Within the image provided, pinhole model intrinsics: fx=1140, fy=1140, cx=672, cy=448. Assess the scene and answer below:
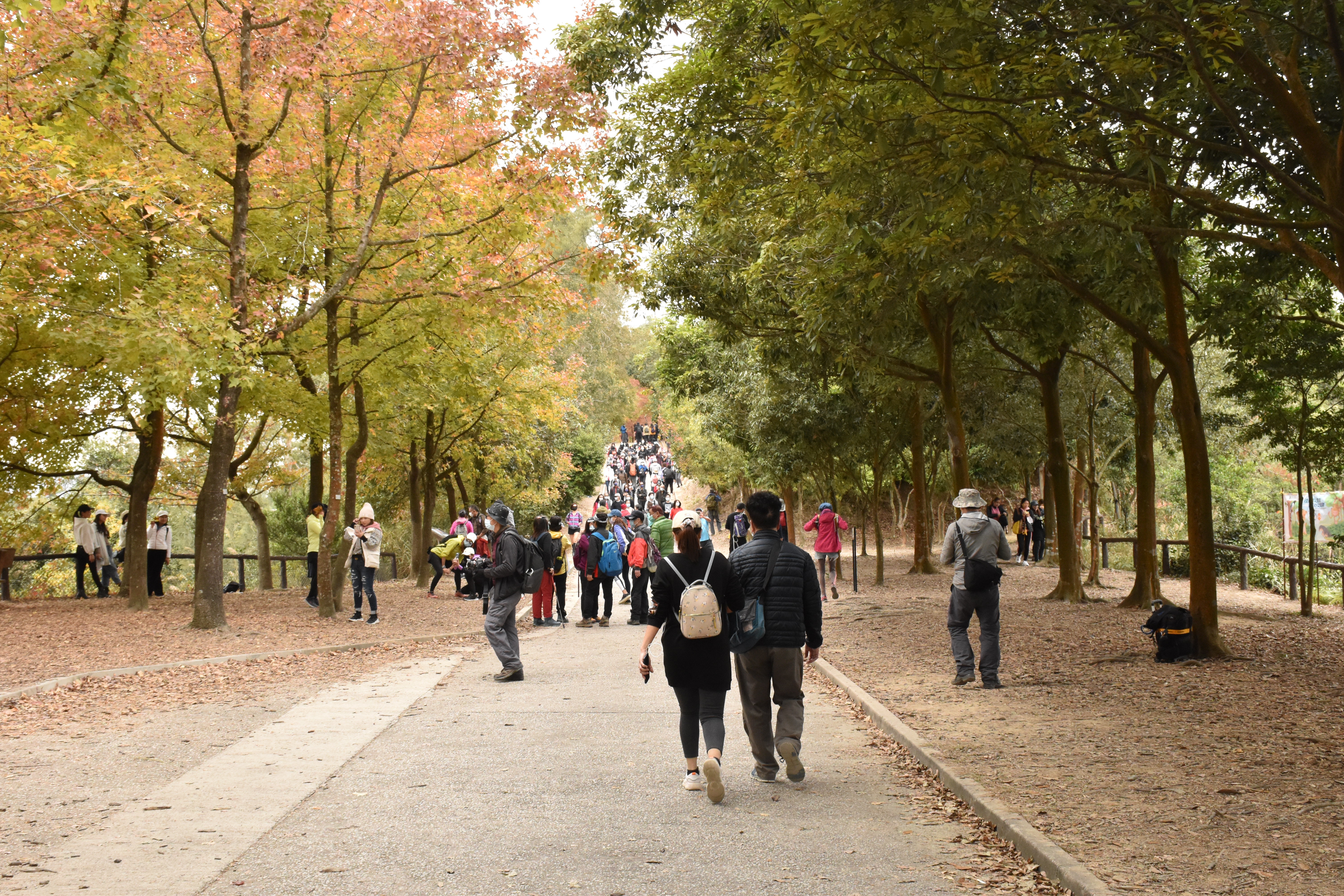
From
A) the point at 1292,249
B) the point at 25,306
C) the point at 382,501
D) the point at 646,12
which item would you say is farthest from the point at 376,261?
the point at 382,501

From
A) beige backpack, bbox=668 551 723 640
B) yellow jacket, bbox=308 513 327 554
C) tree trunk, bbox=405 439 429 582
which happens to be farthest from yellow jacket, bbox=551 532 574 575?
beige backpack, bbox=668 551 723 640

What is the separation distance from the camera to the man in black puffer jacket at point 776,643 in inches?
283

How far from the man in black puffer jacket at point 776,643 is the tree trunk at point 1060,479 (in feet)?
40.5

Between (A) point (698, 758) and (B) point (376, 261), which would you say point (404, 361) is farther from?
(A) point (698, 758)

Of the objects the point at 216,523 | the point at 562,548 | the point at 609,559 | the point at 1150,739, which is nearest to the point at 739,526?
the point at 609,559

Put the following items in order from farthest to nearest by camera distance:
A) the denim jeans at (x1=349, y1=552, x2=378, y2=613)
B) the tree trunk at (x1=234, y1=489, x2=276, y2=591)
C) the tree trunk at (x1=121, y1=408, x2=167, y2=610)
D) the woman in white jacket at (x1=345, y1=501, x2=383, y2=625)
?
1. the tree trunk at (x1=234, y1=489, x2=276, y2=591)
2. the tree trunk at (x1=121, y1=408, x2=167, y2=610)
3. the denim jeans at (x1=349, y1=552, x2=378, y2=613)
4. the woman in white jacket at (x1=345, y1=501, x2=383, y2=625)

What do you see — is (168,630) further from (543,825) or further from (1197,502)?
(1197,502)

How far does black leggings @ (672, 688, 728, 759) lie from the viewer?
273 inches

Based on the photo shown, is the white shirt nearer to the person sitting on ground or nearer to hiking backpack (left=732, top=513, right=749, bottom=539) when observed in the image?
the person sitting on ground

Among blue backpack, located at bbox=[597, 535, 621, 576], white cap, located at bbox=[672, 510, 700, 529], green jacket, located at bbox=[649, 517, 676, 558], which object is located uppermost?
white cap, located at bbox=[672, 510, 700, 529]

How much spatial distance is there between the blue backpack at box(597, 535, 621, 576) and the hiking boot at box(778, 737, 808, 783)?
1168 cm

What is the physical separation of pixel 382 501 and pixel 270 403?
58.5ft

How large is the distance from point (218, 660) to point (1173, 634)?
34.4 feet

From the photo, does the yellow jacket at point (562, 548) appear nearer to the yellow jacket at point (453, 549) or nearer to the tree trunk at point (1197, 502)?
the yellow jacket at point (453, 549)
